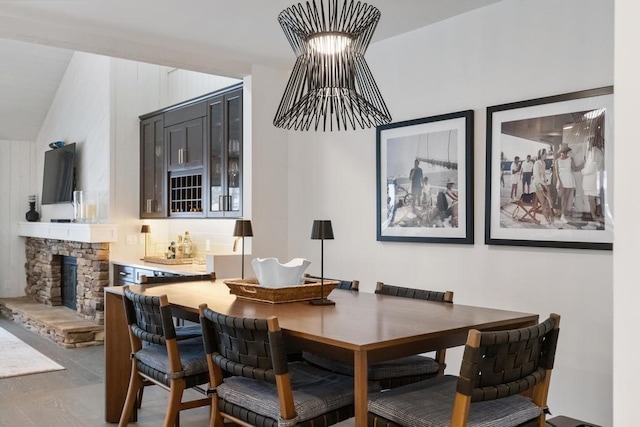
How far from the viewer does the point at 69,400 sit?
4.19 m

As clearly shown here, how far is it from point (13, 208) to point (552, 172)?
24.9ft

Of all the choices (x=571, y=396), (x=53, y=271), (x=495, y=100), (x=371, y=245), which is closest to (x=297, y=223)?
(x=371, y=245)

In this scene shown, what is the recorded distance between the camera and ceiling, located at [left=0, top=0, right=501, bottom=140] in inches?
148

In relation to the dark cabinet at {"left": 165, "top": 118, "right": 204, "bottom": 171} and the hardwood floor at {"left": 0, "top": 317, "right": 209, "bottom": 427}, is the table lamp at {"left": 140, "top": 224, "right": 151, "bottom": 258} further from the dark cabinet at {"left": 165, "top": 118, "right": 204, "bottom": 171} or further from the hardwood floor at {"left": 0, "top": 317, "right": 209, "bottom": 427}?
the hardwood floor at {"left": 0, "top": 317, "right": 209, "bottom": 427}

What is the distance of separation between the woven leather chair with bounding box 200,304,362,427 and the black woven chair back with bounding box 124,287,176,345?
40cm

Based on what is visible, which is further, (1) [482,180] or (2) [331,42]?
(1) [482,180]

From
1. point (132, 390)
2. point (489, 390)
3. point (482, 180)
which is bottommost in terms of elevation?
point (132, 390)

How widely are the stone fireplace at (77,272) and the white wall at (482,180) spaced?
2.69 metres

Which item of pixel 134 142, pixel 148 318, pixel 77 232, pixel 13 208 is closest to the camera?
pixel 148 318

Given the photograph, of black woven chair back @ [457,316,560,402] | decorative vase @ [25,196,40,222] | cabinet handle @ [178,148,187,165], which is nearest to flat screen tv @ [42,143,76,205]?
decorative vase @ [25,196,40,222]

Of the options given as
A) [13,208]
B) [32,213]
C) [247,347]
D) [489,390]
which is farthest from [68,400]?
[13,208]

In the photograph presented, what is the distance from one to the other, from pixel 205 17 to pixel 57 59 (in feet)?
14.5

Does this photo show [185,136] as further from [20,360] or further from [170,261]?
[20,360]

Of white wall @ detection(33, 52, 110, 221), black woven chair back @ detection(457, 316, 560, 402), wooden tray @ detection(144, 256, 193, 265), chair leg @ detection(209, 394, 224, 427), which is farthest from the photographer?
white wall @ detection(33, 52, 110, 221)
